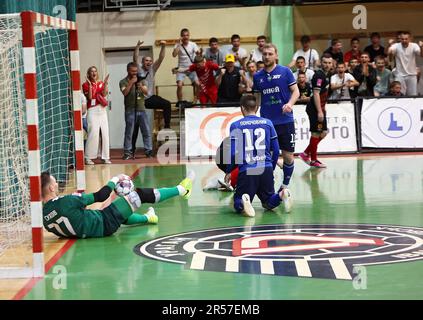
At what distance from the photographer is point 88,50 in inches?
1009

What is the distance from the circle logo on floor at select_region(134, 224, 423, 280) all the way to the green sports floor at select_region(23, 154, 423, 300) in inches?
0.4

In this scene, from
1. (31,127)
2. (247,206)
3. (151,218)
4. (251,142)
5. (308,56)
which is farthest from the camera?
(308,56)

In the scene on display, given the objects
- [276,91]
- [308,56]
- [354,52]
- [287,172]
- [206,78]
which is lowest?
[287,172]

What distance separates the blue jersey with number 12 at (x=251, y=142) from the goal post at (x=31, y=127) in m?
2.10

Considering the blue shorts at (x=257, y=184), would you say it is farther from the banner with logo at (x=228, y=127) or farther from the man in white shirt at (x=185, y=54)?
the man in white shirt at (x=185, y=54)

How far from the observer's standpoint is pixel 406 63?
2153 cm

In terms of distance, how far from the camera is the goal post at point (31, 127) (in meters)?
8.29

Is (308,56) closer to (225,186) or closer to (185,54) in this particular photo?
(185,54)

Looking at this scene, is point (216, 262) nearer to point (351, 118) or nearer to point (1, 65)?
point (1, 65)

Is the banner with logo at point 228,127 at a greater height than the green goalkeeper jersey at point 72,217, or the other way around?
the banner with logo at point 228,127

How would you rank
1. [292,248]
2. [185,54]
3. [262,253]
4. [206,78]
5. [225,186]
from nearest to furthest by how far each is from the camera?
1. [262,253]
2. [292,248]
3. [225,186]
4. [206,78]
5. [185,54]

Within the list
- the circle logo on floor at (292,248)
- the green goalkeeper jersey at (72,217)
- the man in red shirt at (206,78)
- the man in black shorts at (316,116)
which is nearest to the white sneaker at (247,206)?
the circle logo on floor at (292,248)

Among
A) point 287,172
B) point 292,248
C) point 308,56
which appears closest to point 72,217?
point 292,248

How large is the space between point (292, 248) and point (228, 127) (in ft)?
37.6
